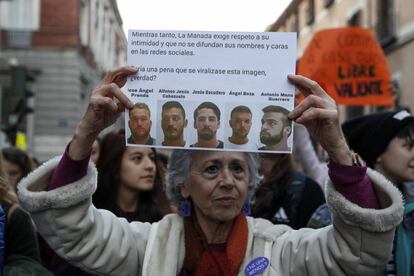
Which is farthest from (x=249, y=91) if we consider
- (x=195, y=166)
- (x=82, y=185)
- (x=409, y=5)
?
(x=409, y=5)

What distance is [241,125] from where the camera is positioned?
2.35 metres

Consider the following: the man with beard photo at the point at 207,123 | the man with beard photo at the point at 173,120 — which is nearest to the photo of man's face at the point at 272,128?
the man with beard photo at the point at 207,123

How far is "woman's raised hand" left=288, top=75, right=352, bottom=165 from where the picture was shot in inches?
89.5

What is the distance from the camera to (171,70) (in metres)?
2.39

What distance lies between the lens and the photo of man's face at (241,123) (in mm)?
2342

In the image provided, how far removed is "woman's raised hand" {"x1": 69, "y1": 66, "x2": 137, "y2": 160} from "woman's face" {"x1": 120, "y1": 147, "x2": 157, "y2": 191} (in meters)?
1.70

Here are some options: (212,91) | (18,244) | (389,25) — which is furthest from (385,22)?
(212,91)

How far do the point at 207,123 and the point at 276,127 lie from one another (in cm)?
22

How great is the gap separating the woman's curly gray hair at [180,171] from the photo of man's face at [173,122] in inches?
13.1

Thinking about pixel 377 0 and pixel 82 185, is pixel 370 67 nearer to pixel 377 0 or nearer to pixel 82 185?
pixel 82 185

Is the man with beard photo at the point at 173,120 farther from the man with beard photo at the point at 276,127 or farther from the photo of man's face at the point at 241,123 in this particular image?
A: the man with beard photo at the point at 276,127

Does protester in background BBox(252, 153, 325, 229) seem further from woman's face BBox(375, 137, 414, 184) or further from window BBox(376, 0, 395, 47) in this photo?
window BBox(376, 0, 395, 47)

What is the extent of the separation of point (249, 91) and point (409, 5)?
15906 millimetres

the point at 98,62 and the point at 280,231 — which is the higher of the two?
the point at 98,62
